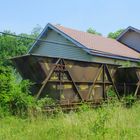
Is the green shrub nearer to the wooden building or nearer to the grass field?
the grass field

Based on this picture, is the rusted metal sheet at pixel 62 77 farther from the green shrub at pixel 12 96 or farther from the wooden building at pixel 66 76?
the green shrub at pixel 12 96

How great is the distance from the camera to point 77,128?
802 cm

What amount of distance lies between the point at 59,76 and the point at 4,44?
3482 cm

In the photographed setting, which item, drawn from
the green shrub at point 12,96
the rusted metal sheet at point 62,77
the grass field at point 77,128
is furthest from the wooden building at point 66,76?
the grass field at point 77,128

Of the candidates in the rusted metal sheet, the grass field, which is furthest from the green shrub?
the rusted metal sheet

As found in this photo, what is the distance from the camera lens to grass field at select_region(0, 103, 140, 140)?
7320 mm

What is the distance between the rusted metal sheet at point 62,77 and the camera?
12.7 meters

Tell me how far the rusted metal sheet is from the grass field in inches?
127

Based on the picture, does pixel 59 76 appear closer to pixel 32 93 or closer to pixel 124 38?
pixel 32 93

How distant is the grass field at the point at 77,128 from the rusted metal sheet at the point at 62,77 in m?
3.23

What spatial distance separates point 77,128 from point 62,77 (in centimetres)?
545

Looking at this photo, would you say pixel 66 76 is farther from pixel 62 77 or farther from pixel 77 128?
pixel 77 128

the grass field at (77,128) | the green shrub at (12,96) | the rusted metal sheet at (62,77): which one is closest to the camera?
the grass field at (77,128)

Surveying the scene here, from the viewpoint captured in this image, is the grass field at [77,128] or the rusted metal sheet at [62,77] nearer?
the grass field at [77,128]
